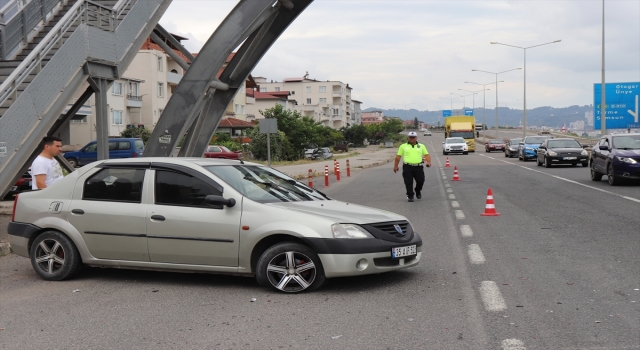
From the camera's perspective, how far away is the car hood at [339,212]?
7.14m

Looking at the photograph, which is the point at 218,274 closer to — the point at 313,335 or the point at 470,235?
the point at 313,335

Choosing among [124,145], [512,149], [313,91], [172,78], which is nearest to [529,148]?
[512,149]

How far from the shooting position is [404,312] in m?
6.07

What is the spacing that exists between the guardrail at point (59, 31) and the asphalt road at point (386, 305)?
144 inches

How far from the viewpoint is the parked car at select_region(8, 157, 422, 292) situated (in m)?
6.99

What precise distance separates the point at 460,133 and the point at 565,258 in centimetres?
5903

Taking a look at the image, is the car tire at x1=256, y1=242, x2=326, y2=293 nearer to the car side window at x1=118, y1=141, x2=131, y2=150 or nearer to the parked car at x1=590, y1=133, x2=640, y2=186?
the parked car at x1=590, y1=133, x2=640, y2=186

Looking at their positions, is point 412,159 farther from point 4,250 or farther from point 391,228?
point 391,228

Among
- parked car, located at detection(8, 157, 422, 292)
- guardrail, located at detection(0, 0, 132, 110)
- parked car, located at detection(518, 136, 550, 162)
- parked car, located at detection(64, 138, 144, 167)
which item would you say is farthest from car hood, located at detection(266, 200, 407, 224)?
parked car, located at detection(518, 136, 550, 162)

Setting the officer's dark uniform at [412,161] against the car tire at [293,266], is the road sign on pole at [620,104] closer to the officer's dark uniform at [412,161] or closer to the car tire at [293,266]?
the officer's dark uniform at [412,161]

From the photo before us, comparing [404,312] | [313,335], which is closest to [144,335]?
[313,335]

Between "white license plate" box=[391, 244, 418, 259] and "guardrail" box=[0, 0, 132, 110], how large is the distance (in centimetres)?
788

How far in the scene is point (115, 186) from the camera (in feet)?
→ 26.1

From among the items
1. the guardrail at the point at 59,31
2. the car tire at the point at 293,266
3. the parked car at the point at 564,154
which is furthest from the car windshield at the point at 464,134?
the car tire at the point at 293,266
